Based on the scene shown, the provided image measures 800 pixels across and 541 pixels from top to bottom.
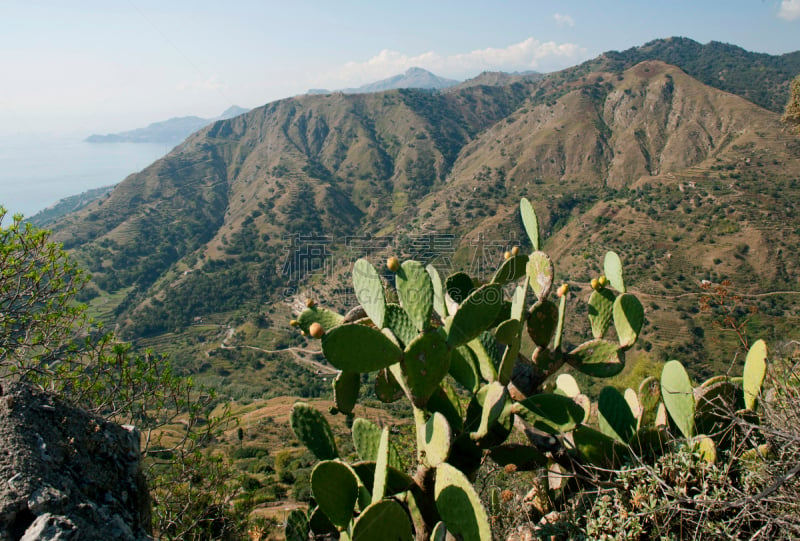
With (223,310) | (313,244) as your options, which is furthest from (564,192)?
(223,310)

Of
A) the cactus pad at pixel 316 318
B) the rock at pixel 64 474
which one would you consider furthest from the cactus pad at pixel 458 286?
the rock at pixel 64 474

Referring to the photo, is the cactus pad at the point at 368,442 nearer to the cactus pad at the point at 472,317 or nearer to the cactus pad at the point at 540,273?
the cactus pad at the point at 472,317

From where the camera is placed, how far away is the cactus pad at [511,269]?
8.32 ft

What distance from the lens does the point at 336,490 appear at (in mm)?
1919

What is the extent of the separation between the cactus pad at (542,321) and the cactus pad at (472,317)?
0.74m

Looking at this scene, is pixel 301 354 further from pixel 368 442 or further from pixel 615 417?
pixel 615 417

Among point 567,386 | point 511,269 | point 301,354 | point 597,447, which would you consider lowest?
point 301,354

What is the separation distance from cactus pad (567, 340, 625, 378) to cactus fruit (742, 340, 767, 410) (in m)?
0.60

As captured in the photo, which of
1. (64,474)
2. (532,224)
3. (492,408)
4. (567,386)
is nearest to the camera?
(64,474)

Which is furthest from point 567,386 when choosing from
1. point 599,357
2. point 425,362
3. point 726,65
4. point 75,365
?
point 726,65

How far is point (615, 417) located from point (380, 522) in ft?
4.97

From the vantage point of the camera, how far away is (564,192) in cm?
6756

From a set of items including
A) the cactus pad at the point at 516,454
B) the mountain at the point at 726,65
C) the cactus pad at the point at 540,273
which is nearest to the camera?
the cactus pad at the point at 516,454

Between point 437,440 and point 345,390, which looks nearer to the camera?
point 437,440
